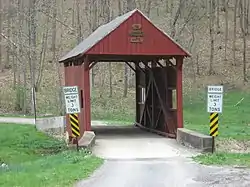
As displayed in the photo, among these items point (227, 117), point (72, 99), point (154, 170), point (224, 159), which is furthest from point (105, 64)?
point (154, 170)

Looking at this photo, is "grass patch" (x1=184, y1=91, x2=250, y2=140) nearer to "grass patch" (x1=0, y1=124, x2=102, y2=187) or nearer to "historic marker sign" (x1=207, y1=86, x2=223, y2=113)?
"grass patch" (x1=0, y1=124, x2=102, y2=187)

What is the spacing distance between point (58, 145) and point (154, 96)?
186 inches

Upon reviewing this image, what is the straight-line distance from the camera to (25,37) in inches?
1756

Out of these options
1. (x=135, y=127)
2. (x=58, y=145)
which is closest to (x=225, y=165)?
(x=58, y=145)

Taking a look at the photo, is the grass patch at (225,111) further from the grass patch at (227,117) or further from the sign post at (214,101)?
the sign post at (214,101)

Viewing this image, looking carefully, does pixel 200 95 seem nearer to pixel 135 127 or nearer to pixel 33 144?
pixel 135 127

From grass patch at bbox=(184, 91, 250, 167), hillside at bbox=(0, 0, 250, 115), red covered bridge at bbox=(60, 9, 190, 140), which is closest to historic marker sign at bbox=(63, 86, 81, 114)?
red covered bridge at bbox=(60, 9, 190, 140)

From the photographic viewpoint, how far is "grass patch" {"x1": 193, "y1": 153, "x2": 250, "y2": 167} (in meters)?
14.7

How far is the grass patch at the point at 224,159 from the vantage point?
577 inches

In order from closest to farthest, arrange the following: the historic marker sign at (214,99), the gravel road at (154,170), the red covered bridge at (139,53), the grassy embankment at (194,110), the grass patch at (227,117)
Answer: the gravel road at (154,170), the historic marker sign at (214,99), the red covered bridge at (139,53), the grass patch at (227,117), the grassy embankment at (194,110)

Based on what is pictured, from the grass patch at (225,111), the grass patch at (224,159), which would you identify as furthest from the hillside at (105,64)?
the grass patch at (224,159)

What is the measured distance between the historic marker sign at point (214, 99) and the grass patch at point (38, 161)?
363 cm

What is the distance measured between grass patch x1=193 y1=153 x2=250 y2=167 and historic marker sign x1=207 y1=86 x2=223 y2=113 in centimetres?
131

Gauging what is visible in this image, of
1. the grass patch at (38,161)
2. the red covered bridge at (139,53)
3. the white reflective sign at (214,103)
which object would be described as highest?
the red covered bridge at (139,53)
